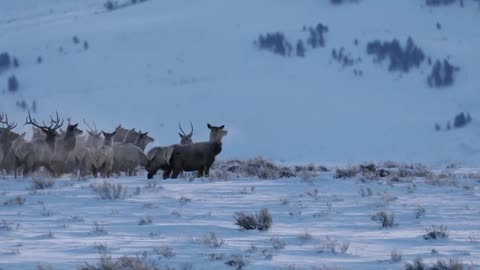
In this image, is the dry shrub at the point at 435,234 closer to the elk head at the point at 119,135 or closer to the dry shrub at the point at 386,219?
the dry shrub at the point at 386,219

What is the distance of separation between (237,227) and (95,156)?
9.30 meters

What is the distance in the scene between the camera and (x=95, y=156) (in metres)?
19.9

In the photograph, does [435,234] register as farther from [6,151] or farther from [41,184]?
[6,151]

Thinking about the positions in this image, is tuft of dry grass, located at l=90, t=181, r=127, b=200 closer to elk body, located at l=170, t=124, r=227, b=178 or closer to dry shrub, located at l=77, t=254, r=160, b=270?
dry shrub, located at l=77, t=254, r=160, b=270

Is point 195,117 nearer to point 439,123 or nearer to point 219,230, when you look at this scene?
point 439,123

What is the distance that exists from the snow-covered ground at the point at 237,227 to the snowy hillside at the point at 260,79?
4533 cm

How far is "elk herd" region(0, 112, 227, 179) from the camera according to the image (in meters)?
19.4

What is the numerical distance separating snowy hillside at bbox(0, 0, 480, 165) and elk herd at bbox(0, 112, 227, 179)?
39.8 m

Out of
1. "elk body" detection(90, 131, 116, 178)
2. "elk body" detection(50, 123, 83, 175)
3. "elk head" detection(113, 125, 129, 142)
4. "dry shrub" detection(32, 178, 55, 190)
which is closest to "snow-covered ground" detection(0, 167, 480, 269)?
"dry shrub" detection(32, 178, 55, 190)

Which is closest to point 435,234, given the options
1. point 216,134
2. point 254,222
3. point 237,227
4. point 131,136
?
point 254,222

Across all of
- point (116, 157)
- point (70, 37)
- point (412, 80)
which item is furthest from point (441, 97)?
point (116, 157)

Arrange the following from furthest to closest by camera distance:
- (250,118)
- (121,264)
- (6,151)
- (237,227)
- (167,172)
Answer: (250,118) < (6,151) < (167,172) < (237,227) < (121,264)

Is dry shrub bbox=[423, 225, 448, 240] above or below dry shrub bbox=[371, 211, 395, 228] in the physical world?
below

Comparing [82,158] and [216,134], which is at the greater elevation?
[216,134]
